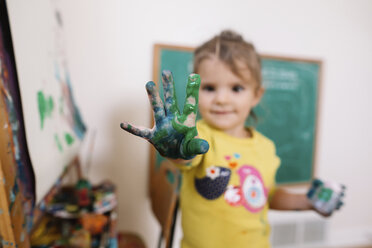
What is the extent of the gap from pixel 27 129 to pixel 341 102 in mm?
1779

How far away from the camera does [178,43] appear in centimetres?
123

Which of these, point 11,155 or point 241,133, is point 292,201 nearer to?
point 241,133

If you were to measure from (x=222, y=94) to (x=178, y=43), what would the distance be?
66cm

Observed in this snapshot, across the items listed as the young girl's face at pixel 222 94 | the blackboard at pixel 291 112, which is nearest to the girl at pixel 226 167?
the young girl's face at pixel 222 94

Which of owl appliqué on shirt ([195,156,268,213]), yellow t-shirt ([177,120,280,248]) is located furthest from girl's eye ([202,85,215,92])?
owl appliqué on shirt ([195,156,268,213])

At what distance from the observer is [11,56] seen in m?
0.44

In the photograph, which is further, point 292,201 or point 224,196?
point 292,201

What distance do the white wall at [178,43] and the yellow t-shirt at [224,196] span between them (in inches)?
24.3

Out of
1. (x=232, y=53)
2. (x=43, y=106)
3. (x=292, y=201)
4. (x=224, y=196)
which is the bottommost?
(x=292, y=201)

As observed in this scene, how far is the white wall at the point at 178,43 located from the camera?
112cm

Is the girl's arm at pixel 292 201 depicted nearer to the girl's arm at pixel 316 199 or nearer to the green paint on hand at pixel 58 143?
the girl's arm at pixel 316 199

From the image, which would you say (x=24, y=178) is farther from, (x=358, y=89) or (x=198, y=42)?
(x=358, y=89)

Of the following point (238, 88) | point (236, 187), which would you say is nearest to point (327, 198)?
point (236, 187)

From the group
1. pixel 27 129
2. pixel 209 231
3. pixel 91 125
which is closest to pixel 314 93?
pixel 209 231
